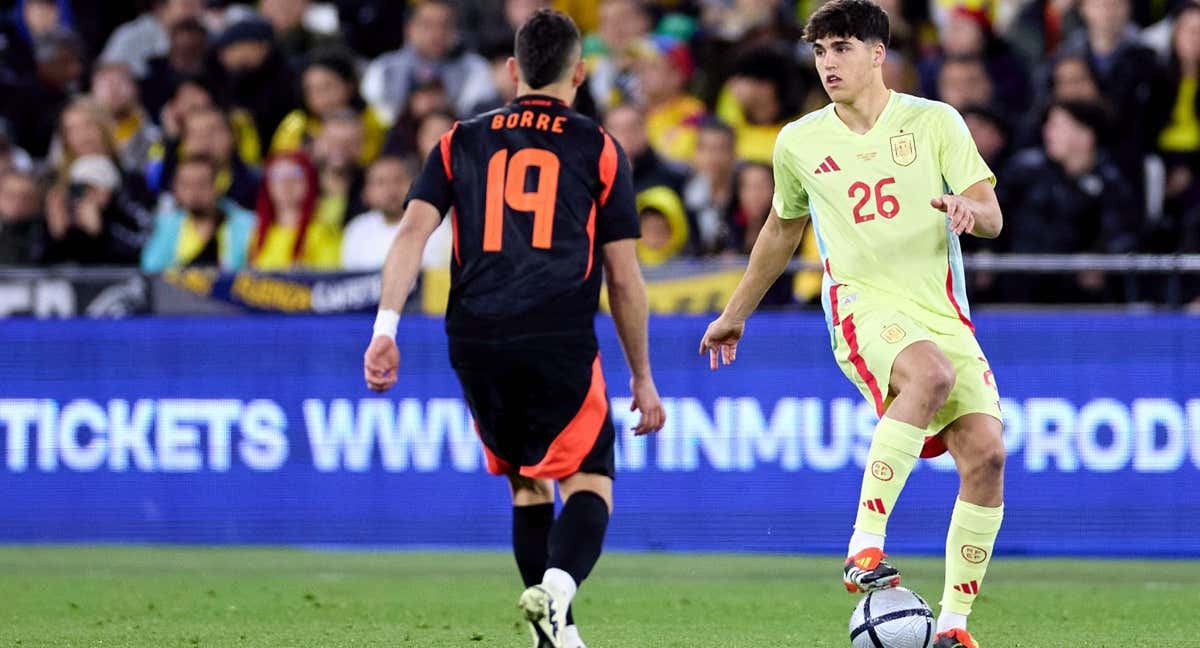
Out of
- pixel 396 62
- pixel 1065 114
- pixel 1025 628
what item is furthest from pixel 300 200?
pixel 1025 628

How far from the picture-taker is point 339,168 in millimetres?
14508

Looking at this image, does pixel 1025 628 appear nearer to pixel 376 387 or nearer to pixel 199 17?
pixel 376 387

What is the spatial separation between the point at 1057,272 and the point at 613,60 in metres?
4.92

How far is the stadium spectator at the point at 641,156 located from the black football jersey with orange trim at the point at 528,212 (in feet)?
21.3

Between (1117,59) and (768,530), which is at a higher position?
(1117,59)

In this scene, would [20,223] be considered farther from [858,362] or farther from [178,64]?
[858,362]

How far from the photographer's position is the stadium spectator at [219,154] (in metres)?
15.1

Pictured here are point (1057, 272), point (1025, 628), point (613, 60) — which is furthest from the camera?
point (613, 60)

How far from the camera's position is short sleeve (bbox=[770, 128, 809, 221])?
23.0 ft

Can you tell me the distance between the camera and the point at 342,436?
11.9 m

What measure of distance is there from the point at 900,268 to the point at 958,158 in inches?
17.2

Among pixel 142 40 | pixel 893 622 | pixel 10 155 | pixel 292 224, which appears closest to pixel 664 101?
pixel 292 224

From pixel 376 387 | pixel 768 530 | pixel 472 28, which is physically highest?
pixel 472 28

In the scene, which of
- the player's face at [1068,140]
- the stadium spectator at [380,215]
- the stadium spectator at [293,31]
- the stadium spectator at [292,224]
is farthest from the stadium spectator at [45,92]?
the player's face at [1068,140]
